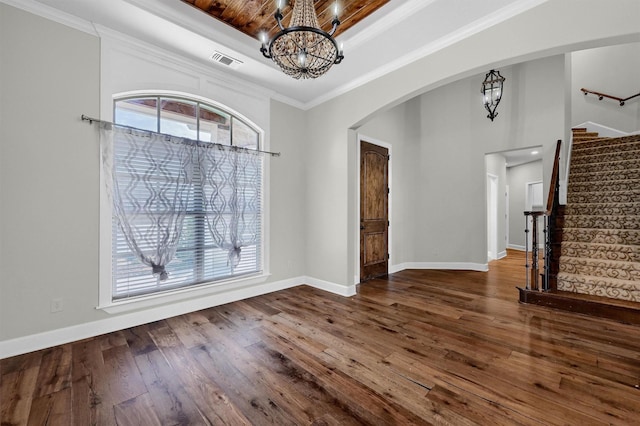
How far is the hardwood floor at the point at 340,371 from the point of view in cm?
160

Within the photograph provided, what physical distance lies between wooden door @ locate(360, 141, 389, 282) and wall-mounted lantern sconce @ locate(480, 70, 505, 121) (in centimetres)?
193

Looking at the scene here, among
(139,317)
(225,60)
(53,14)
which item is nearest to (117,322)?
(139,317)

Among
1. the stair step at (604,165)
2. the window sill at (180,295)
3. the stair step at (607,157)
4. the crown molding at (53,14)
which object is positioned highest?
the crown molding at (53,14)

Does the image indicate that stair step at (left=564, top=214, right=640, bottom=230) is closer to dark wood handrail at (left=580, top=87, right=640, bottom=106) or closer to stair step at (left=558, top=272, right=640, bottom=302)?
stair step at (left=558, top=272, right=640, bottom=302)

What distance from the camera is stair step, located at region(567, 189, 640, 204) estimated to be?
3.97 metres

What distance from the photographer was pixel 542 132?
472 centimetres

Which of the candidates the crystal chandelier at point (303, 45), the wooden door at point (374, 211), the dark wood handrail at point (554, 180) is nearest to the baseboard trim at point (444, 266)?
the wooden door at point (374, 211)

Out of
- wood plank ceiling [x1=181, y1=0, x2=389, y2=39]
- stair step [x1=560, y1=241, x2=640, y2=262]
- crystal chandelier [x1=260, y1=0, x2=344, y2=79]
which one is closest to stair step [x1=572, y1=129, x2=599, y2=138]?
stair step [x1=560, y1=241, x2=640, y2=262]

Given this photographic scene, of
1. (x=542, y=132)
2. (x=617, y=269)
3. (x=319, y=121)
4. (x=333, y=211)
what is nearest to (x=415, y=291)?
(x=333, y=211)

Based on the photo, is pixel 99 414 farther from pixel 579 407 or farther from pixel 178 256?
pixel 579 407

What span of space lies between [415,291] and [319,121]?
10.1 ft

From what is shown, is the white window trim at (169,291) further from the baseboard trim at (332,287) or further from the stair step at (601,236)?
the stair step at (601,236)

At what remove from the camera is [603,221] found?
3.85 m

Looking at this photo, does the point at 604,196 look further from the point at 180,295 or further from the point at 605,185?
the point at 180,295
